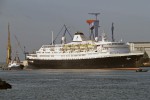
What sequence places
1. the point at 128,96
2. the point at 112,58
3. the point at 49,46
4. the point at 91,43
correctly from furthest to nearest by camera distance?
1. the point at 49,46
2. the point at 91,43
3. the point at 112,58
4. the point at 128,96

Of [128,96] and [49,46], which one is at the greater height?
[49,46]

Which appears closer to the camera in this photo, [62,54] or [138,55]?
[138,55]

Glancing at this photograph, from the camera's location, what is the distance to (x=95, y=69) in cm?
15838

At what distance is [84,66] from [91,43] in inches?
428

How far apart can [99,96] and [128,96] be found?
334cm

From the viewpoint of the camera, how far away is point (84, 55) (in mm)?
164250

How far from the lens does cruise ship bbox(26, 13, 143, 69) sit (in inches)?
6181

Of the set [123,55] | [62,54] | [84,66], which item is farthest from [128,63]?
[62,54]

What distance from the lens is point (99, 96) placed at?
64000 mm

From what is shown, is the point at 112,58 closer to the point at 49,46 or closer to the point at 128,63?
the point at 128,63

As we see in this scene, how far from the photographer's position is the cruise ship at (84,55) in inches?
6181

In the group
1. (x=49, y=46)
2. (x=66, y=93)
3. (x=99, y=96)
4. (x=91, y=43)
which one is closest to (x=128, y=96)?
(x=99, y=96)

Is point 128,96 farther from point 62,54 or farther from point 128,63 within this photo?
point 62,54

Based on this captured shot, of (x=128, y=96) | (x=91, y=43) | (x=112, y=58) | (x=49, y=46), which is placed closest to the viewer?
(x=128, y=96)
